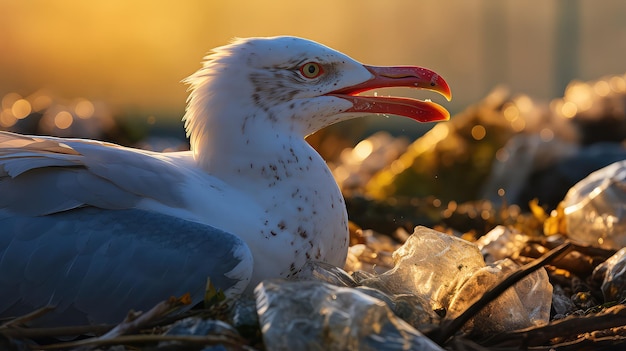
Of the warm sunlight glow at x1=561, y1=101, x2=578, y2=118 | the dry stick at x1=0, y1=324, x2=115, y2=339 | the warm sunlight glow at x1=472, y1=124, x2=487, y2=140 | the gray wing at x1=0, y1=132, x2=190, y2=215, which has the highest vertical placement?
the gray wing at x1=0, y1=132, x2=190, y2=215

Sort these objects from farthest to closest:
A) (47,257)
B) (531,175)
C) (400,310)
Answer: (531,175) → (47,257) → (400,310)

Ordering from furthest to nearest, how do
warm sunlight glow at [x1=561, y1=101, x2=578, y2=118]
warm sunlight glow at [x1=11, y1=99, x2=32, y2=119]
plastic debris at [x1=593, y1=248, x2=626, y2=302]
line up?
warm sunlight glow at [x1=11, y1=99, x2=32, y2=119]
warm sunlight glow at [x1=561, y1=101, x2=578, y2=118]
plastic debris at [x1=593, y1=248, x2=626, y2=302]

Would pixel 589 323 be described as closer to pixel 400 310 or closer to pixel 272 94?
pixel 400 310

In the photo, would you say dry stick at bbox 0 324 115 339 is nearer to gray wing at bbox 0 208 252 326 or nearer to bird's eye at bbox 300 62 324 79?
gray wing at bbox 0 208 252 326

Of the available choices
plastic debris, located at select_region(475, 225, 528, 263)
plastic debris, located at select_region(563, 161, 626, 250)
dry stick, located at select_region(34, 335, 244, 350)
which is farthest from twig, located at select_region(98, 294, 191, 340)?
plastic debris, located at select_region(563, 161, 626, 250)

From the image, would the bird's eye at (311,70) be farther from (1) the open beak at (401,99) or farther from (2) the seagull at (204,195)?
(1) the open beak at (401,99)

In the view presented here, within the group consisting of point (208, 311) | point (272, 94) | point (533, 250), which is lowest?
point (533, 250)

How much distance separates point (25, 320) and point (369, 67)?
2132mm

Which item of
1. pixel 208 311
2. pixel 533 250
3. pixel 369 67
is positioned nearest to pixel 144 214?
pixel 208 311

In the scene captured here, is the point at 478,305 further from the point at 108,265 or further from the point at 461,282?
the point at 108,265

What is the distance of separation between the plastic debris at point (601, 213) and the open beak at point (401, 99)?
1411mm

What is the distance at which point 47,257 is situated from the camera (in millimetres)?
4234

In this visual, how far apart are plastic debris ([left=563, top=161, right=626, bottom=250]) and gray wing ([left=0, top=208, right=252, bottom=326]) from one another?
99.3 inches

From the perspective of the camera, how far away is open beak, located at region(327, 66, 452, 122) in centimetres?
497
